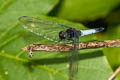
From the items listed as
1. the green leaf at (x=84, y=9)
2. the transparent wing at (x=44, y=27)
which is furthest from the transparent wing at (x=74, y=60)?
the green leaf at (x=84, y=9)

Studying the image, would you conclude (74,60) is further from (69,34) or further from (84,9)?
(84,9)

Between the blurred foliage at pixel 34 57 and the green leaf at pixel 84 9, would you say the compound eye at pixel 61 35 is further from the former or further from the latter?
the green leaf at pixel 84 9

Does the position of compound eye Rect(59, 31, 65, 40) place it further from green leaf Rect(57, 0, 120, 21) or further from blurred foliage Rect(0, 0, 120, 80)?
green leaf Rect(57, 0, 120, 21)

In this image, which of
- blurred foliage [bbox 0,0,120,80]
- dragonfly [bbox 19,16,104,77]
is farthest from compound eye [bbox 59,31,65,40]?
blurred foliage [bbox 0,0,120,80]

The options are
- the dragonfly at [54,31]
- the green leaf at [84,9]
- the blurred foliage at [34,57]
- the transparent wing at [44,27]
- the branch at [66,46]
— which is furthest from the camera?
the green leaf at [84,9]

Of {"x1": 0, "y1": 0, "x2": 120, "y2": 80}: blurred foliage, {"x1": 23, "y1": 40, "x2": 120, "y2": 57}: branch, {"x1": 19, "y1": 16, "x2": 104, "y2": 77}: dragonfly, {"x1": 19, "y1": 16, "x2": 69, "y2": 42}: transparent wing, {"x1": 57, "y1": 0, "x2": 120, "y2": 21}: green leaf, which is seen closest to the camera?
{"x1": 23, "y1": 40, "x2": 120, "y2": 57}: branch

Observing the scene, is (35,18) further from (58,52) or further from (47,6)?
(58,52)

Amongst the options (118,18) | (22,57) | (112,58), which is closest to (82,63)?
(22,57)
